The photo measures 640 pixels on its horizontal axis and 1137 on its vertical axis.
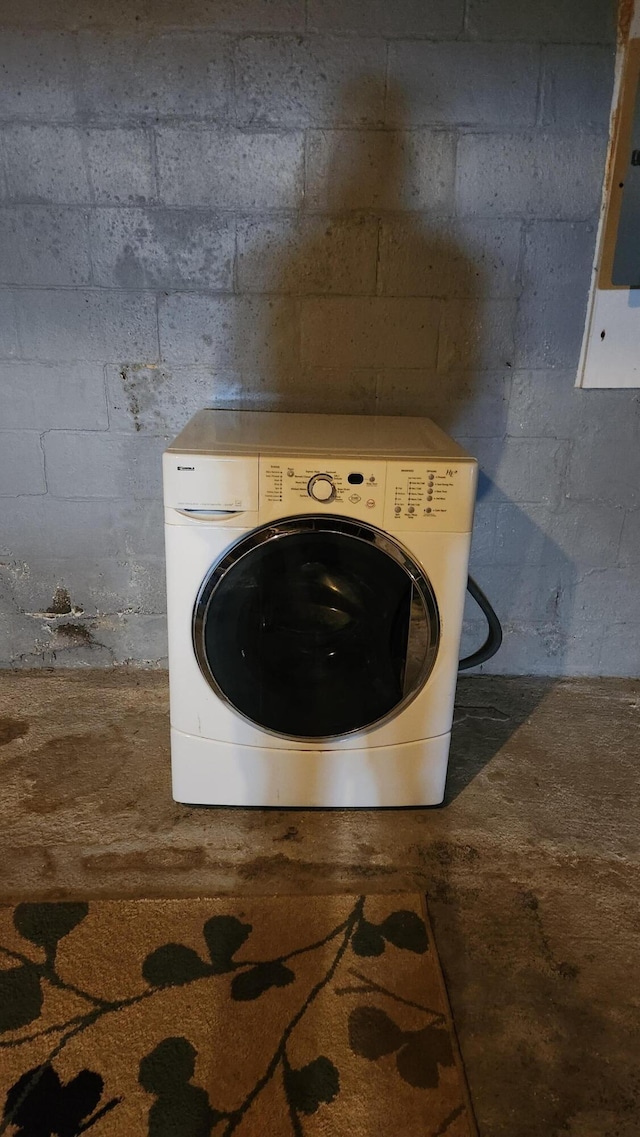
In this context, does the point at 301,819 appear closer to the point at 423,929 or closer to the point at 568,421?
the point at 423,929

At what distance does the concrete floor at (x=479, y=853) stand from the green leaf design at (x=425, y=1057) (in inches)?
1.5

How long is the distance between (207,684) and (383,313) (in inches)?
42.8

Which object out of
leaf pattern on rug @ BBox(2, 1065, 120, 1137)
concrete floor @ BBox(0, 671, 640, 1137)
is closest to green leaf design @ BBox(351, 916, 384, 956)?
concrete floor @ BBox(0, 671, 640, 1137)

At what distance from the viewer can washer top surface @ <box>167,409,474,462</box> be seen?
1456 mm

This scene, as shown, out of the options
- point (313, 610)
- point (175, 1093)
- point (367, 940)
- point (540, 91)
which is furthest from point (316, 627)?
point (540, 91)

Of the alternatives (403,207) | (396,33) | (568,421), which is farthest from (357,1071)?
(396,33)

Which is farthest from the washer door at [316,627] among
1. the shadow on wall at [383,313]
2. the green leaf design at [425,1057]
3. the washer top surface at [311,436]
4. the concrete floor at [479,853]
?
the green leaf design at [425,1057]

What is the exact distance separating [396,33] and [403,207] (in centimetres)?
37

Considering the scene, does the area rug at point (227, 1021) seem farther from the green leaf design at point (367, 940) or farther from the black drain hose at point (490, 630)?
the black drain hose at point (490, 630)

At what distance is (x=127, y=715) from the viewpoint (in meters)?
2.04

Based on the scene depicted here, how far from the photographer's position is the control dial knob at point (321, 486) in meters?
1.40

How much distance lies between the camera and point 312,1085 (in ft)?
3.61

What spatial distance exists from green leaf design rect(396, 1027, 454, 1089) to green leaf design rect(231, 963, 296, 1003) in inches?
8.8

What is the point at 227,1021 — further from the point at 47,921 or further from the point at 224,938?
the point at 47,921
